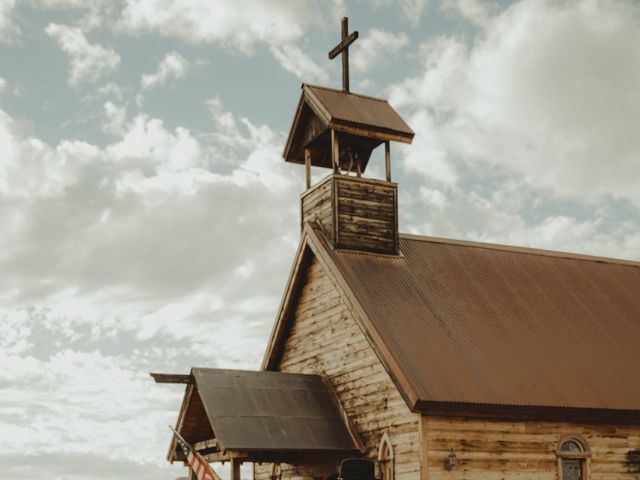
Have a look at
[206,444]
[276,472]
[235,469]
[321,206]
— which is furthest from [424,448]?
[321,206]

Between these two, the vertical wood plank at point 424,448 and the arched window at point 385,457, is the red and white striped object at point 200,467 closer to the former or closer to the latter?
the arched window at point 385,457

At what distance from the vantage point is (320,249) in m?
24.5

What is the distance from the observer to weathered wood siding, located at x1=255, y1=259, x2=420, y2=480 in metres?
20.6

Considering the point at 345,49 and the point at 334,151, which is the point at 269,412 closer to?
the point at 334,151

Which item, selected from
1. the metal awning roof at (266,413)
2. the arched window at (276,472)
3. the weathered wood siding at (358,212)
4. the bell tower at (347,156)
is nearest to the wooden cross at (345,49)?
the bell tower at (347,156)

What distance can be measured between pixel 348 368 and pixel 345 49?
9.78 metres

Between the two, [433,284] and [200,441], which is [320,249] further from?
[200,441]

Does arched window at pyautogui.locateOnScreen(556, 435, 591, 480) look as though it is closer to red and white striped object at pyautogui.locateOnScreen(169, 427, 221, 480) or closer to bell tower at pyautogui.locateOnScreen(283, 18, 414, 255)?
bell tower at pyautogui.locateOnScreen(283, 18, 414, 255)

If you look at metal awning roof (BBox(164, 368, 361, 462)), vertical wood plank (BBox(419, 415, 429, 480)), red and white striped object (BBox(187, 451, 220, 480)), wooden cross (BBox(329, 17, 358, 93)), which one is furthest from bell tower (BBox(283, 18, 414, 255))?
red and white striped object (BBox(187, 451, 220, 480))

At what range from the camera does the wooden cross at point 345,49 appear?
2753 centimetres

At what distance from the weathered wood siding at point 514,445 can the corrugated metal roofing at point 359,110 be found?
8.92m

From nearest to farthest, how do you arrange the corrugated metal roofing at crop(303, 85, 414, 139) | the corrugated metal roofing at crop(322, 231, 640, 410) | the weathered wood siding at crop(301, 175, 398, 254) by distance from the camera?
1. the corrugated metal roofing at crop(322, 231, 640, 410)
2. the weathered wood siding at crop(301, 175, 398, 254)
3. the corrugated metal roofing at crop(303, 85, 414, 139)

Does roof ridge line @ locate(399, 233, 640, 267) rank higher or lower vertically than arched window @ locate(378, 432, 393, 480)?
higher

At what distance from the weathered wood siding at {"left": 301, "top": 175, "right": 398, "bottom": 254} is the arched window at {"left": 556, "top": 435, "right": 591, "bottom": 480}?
262 inches
